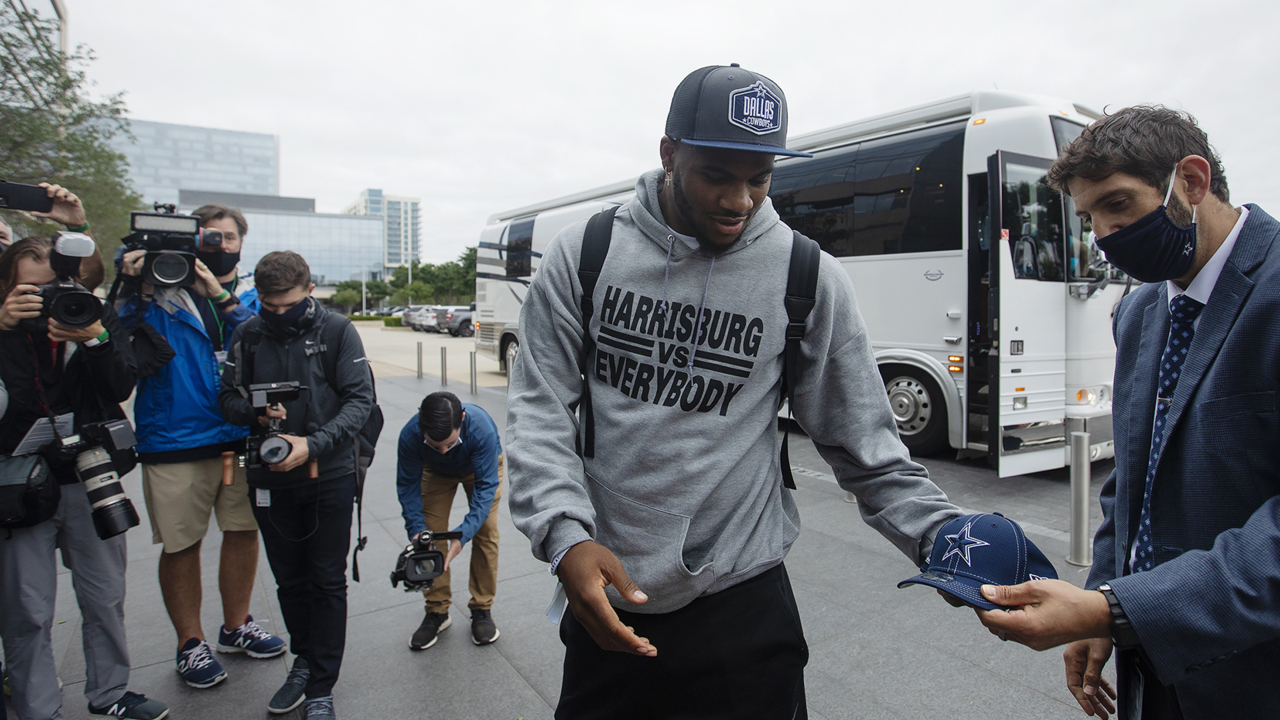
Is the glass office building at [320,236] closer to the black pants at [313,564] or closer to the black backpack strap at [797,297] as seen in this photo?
the black pants at [313,564]

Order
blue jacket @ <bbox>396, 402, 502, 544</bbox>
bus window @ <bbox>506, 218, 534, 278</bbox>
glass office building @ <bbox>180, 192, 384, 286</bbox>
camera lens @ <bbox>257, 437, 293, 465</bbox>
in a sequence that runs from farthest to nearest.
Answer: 1. glass office building @ <bbox>180, 192, 384, 286</bbox>
2. bus window @ <bbox>506, 218, 534, 278</bbox>
3. blue jacket @ <bbox>396, 402, 502, 544</bbox>
4. camera lens @ <bbox>257, 437, 293, 465</bbox>

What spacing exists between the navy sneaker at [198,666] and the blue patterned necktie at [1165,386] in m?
3.58

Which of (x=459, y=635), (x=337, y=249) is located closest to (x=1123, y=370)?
(x=459, y=635)

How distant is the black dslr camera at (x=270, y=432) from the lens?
2.82m

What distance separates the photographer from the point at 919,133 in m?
7.71

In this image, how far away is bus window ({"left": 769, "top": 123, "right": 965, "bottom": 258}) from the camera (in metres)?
7.41

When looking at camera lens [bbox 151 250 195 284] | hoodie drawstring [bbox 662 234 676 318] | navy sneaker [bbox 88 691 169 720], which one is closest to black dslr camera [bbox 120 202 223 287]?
camera lens [bbox 151 250 195 284]

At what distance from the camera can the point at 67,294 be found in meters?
2.75

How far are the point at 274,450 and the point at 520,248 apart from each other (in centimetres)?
1335

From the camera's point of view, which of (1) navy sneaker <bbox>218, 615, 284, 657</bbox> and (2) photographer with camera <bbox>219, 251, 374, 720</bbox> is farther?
(1) navy sneaker <bbox>218, 615, 284, 657</bbox>

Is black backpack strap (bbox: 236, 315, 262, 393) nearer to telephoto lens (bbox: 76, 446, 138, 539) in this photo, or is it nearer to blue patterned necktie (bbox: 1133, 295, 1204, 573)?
telephoto lens (bbox: 76, 446, 138, 539)

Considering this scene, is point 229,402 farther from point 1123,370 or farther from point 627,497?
point 1123,370

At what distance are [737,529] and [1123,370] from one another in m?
1.01

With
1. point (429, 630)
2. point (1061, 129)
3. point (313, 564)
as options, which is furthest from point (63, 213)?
Result: point (1061, 129)
